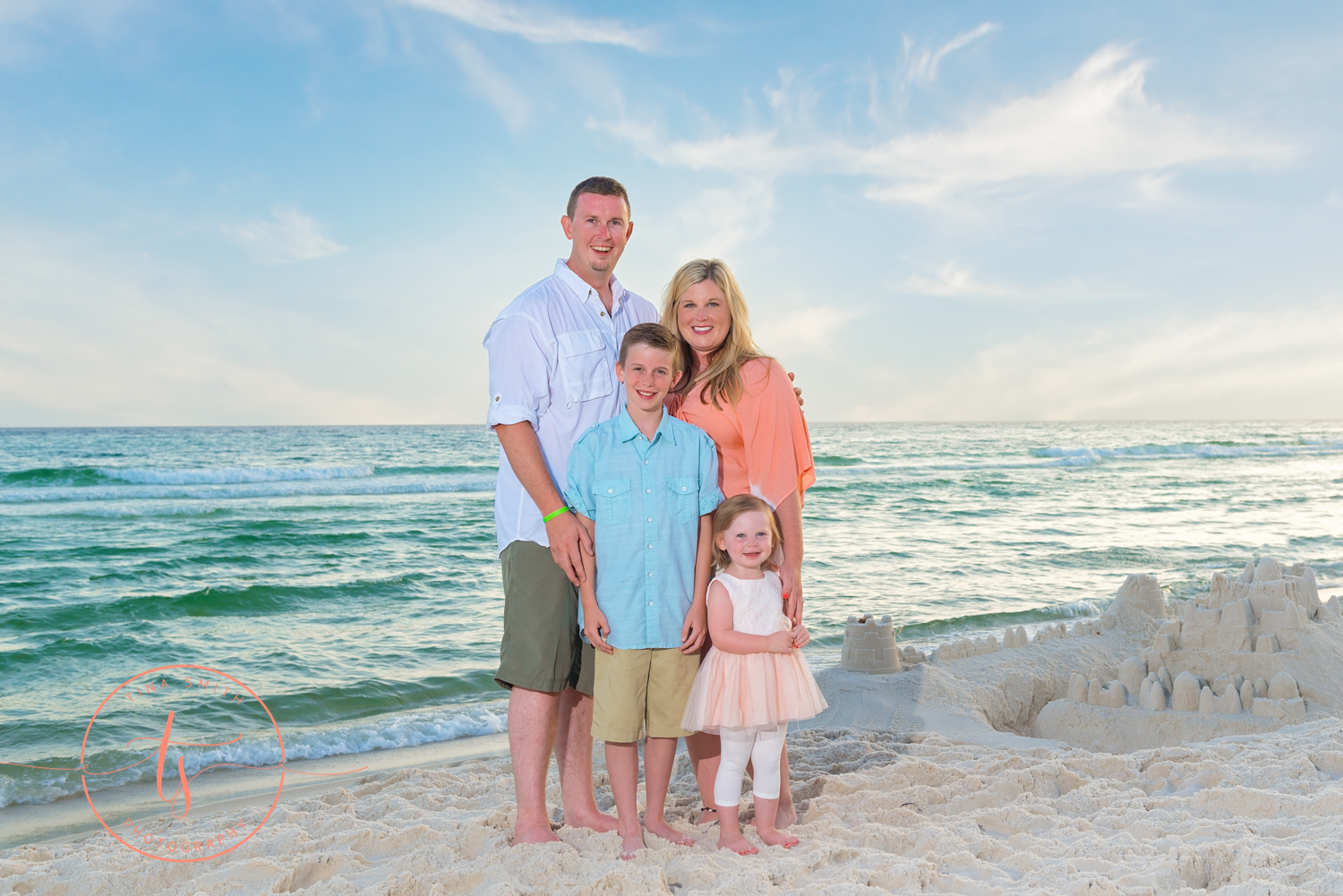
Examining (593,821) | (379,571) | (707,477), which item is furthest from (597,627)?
(379,571)

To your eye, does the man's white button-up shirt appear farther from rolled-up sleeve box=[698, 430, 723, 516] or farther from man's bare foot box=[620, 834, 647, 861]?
man's bare foot box=[620, 834, 647, 861]

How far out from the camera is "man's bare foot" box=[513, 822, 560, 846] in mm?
2957

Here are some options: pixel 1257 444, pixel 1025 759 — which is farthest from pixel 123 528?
pixel 1257 444

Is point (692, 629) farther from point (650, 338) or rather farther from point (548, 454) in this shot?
point (650, 338)

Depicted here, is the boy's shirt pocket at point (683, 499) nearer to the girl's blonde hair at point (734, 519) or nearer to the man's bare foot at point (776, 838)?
the girl's blonde hair at point (734, 519)

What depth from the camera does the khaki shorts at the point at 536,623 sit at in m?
2.94

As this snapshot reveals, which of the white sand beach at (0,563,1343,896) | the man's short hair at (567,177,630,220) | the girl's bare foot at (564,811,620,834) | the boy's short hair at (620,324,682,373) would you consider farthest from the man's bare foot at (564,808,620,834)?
the man's short hair at (567,177,630,220)

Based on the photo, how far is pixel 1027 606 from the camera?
8.93m

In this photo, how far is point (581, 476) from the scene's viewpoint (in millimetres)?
2881

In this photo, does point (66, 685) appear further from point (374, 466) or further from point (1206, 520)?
point (374, 466)

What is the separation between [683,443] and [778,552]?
0.56 metres

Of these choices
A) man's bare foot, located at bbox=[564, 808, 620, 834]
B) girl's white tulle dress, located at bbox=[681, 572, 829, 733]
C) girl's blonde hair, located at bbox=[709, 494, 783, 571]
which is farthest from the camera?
man's bare foot, located at bbox=[564, 808, 620, 834]

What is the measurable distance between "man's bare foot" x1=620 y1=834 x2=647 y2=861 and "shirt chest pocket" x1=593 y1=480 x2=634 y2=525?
3.71 ft

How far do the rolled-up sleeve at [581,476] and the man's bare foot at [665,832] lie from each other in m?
1.17
